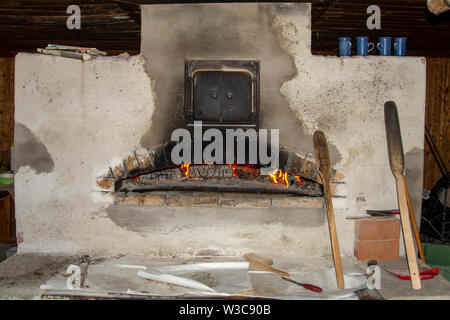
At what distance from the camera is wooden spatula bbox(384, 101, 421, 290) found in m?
2.22

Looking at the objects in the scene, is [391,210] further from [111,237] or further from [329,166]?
[111,237]

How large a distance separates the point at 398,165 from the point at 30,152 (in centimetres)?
242

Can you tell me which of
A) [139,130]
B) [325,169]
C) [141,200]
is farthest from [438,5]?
[141,200]

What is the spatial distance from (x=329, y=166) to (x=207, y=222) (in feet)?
2.95

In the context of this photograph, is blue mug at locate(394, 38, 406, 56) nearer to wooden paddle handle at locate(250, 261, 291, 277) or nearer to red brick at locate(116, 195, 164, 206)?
wooden paddle handle at locate(250, 261, 291, 277)

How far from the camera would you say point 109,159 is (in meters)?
2.71

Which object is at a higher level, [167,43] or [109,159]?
[167,43]

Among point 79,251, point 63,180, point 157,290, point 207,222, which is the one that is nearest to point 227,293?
point 157,290

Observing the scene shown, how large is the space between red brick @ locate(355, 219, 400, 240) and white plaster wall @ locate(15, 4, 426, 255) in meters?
0.11

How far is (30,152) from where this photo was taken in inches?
107

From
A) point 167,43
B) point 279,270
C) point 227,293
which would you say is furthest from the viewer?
point 167,43

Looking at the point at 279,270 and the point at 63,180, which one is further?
the point at 63,180

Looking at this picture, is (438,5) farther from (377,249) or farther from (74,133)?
(74,133)

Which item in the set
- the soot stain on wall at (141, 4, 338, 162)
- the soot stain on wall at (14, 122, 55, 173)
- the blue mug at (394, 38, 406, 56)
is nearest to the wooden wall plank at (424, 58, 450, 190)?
the blue mug at (394, 38, 406, 56)
